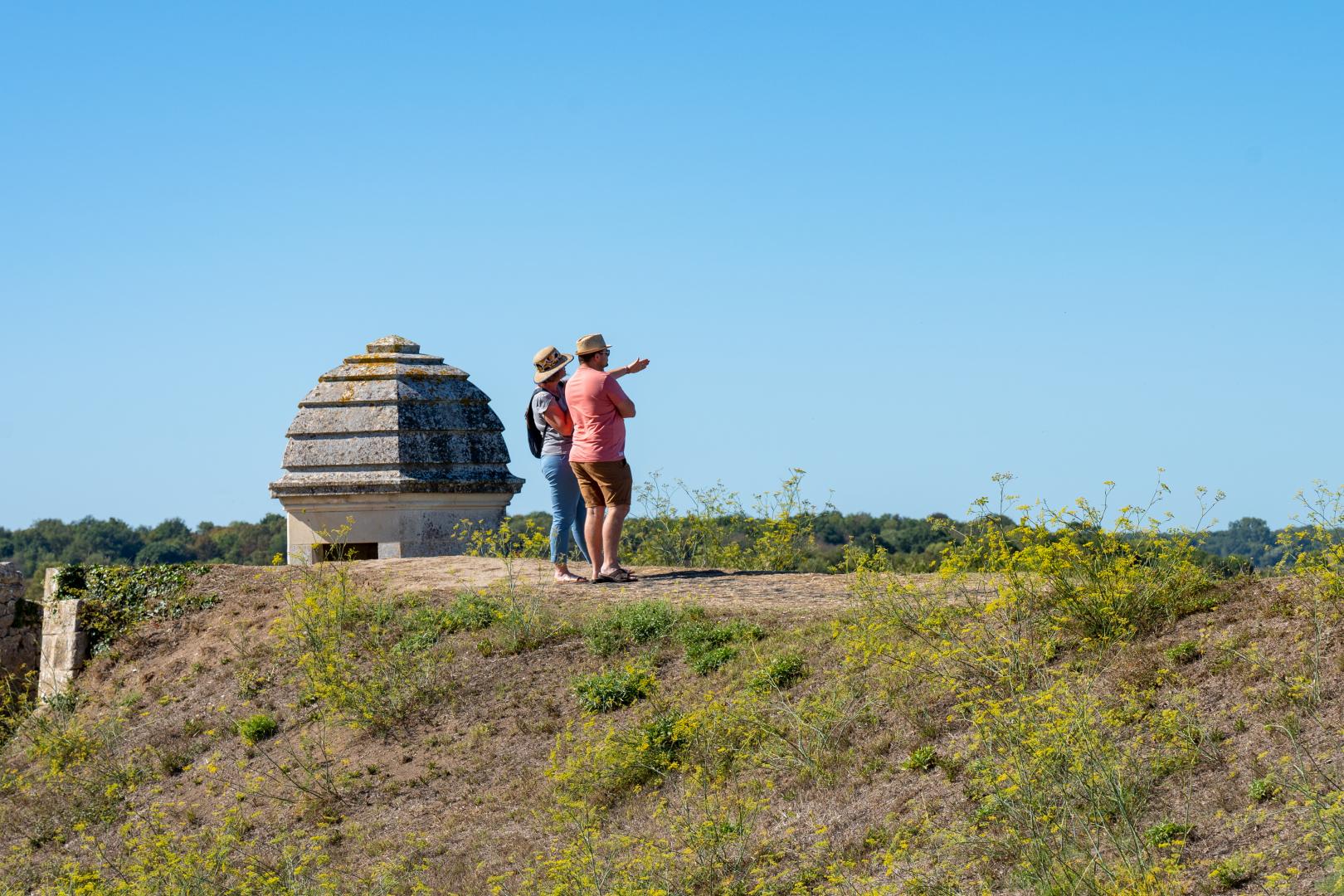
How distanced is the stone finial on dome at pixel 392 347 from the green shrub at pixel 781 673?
8.27 m

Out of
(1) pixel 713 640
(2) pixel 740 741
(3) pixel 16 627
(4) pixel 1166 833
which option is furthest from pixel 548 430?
(4) pixel 1166 833

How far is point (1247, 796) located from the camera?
645 centimetres

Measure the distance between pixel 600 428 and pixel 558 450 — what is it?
63cm

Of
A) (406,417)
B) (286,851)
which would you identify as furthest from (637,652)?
(406,417)

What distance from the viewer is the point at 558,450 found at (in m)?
11.9

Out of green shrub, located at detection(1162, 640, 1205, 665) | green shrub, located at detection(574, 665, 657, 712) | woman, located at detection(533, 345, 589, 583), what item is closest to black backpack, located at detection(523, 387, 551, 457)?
woman, located at detection(533, 345, 589, 583)

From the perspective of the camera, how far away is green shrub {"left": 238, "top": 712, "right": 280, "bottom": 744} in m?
Result: 10.4

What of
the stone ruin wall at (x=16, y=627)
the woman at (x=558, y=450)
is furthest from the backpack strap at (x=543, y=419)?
the stone ruin wall at (x=16, y=627)

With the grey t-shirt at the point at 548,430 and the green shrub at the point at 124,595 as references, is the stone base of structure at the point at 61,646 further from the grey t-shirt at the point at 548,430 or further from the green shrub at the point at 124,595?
the grey t-shirt at the point at 548,430

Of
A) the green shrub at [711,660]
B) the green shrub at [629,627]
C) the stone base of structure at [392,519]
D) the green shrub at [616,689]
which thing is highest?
the stone base of structure at [392,519]

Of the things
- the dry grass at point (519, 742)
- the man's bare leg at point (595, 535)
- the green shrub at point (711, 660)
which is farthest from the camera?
the man's bare leg at point (595, 535)

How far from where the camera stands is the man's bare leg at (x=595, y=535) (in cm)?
1180

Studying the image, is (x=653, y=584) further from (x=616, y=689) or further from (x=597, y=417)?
(x=616, y=689)

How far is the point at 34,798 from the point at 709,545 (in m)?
6.95
